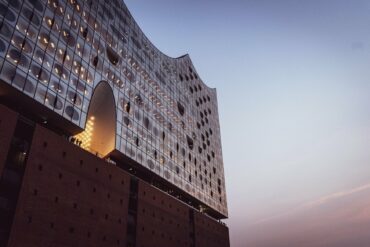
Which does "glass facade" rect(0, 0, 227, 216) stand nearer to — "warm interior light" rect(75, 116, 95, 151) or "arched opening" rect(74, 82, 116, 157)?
"arched opening" rect(74, 82, 116, 157)

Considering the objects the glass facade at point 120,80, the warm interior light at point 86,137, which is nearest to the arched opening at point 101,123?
the warm interior light at point 86,137

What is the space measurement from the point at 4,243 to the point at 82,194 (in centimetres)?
681

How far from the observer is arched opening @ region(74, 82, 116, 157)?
3431 centimetres

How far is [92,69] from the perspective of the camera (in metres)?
33.1

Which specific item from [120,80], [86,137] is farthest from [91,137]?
[120,80]

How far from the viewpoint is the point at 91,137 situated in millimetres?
35156

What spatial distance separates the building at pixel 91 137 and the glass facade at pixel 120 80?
0.11 metres

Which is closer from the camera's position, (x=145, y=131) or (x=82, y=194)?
(x=82, y=194)

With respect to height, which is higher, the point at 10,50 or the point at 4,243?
the point at 10,50

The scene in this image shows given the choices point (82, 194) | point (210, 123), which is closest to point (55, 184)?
point (82, 194)

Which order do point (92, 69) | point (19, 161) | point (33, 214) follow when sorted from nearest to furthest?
1. point (33, 214)
2. point (19, 161)
3. point (92, 69)

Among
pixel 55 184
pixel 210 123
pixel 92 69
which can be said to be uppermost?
pixel 210 123

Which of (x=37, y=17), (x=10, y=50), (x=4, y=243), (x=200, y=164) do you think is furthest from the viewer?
(x=200, y=164)

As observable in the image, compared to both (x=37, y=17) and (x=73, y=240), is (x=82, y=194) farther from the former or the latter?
(x=37, y=17)
